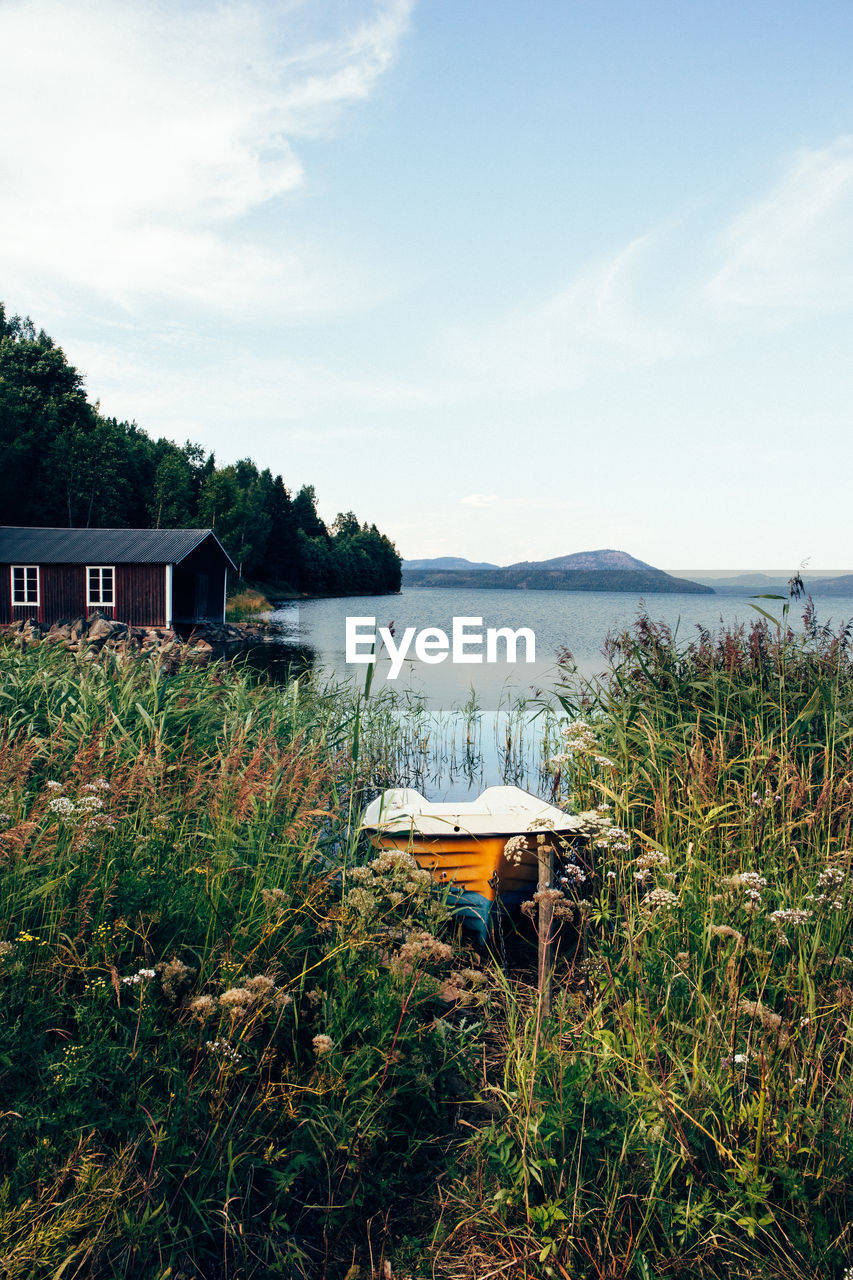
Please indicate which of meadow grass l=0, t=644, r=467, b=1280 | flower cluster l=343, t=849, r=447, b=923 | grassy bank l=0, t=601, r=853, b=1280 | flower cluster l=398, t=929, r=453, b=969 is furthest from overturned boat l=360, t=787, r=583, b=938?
flower cluster l=398, t=929, r=453, b=969

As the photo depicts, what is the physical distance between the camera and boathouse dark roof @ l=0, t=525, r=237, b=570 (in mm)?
28438

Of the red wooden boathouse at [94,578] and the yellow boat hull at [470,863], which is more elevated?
the red wooden boathouse at [94,578]

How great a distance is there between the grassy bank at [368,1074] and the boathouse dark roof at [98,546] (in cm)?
2622

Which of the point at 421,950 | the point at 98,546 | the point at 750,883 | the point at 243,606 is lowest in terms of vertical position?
the point at 421,950

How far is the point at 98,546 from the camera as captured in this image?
29.2 m

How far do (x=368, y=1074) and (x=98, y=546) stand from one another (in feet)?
97.0

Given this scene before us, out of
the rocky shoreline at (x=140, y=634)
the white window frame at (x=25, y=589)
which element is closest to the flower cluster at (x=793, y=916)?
the rocky shoreline at (x=140, y=634)

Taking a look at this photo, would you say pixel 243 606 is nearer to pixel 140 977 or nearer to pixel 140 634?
pixel 140 634

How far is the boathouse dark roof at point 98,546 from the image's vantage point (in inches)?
1120

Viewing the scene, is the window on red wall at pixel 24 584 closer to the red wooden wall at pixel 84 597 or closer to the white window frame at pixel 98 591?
the red wooden wall at pixel 84 597

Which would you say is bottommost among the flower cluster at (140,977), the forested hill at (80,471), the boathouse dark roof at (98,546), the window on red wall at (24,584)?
the flower cluster at (140,977)

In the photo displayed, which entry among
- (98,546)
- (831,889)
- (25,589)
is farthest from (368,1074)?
(25,589)

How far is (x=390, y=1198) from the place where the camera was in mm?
2686

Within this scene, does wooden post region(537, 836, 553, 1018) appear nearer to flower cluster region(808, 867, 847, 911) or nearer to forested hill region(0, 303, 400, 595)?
flower cluster region(808, 867, 847, 911)
